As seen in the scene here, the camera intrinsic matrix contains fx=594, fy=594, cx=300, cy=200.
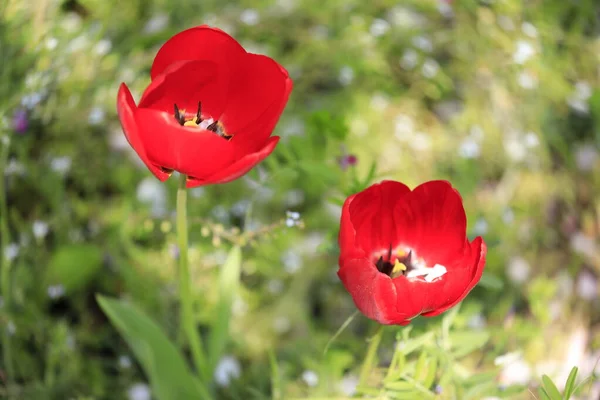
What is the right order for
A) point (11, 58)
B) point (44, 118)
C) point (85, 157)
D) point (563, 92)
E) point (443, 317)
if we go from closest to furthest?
point (443, 317) < point (11, 58) < point (44, 118) < point (85, 157) < point (563, 92)

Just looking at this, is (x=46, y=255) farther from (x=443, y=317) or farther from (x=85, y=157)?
(x=443, y=317)

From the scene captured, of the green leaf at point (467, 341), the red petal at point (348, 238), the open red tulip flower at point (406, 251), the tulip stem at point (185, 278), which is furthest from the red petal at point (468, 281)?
the tulip stem at point (185, 278)

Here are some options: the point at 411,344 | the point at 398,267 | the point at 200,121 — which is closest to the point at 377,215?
the point at 398,267

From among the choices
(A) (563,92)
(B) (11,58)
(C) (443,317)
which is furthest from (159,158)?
(A) (563,92)

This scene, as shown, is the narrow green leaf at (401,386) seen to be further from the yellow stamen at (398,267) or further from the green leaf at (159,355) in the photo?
the green leaf at (159,355)

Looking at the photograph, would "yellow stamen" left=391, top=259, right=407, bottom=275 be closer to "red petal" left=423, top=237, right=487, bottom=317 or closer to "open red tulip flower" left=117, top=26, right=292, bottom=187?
"red petal" left=423, top=237, right=487, bottom=317

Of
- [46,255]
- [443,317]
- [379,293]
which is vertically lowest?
[46,255]

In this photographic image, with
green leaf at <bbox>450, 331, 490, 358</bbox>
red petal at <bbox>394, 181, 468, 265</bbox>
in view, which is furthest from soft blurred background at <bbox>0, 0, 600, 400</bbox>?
red petal at <bbox>394, 181, 468, 265</bbox>

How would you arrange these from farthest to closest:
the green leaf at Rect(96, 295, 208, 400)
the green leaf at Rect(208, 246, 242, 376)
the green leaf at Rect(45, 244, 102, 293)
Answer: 1. the green leaf at Rect(45, 244, 102, 293)
2. the green leaf at Rect(208, 246, 242, 376)
3. the green leaf at Rect(96, 295, 208, 400)
